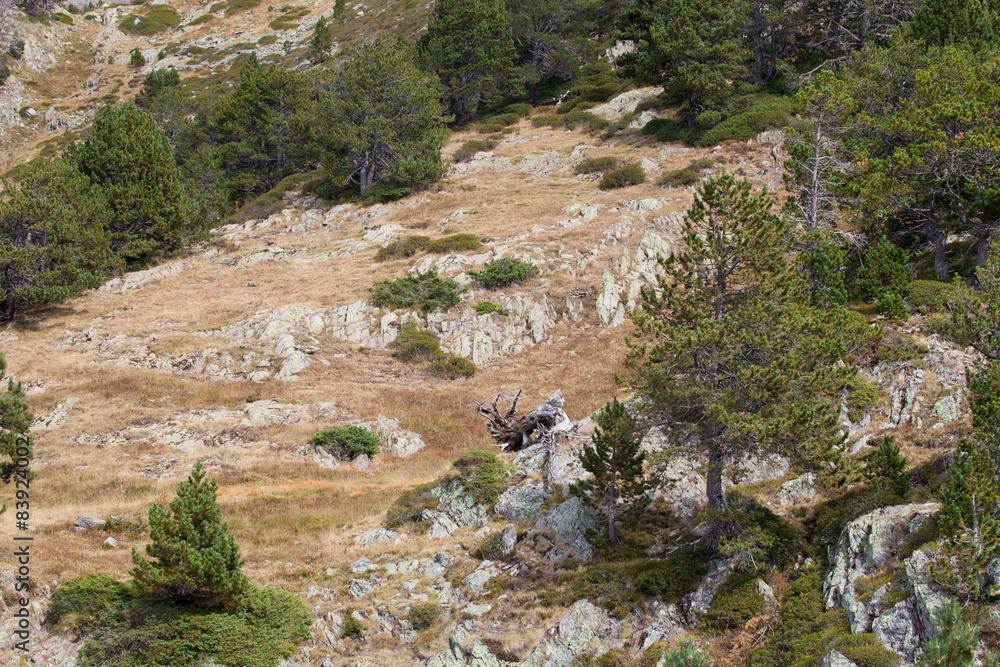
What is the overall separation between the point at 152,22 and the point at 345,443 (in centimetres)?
12015

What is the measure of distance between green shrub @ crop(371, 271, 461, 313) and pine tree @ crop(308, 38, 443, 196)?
16.9m

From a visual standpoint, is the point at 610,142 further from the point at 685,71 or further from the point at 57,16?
the point at 57,16

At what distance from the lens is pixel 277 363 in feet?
98.5

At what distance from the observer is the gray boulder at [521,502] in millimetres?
17922

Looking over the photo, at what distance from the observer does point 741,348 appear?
502 inches

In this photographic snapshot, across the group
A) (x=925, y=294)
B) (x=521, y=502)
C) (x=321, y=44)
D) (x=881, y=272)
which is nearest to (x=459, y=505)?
(x=521, y=502)

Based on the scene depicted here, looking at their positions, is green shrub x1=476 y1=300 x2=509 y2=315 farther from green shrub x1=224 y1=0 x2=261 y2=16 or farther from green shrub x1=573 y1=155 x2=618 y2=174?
green shrub x1=224 y1=0 x2=261 y2=16

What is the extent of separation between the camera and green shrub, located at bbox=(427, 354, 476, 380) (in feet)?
98.8

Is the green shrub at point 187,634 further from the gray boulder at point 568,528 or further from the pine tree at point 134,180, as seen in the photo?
the pine tree at point 134,180

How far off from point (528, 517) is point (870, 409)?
375 inches

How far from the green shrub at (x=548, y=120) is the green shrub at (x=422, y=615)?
50529 mm

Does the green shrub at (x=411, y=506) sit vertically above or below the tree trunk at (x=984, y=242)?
below

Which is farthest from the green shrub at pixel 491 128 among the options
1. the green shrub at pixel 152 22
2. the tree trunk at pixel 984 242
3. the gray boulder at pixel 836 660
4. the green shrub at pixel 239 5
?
the green shrub at pixel 239 5

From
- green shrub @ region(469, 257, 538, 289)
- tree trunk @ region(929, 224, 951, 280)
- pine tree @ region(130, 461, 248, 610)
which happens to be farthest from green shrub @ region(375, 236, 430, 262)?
pine tree @ region(130, 461, 248, 610)
